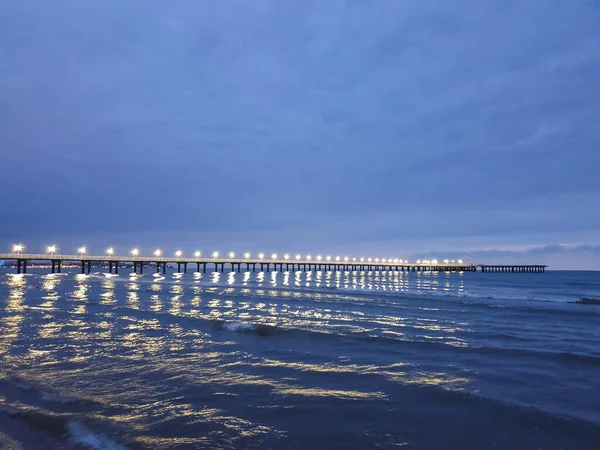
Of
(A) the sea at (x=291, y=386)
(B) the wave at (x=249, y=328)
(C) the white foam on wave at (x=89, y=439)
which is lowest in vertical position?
(B) the wave at (x=249, y=328)

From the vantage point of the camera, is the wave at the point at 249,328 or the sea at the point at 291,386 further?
the wave at the point at 249,328

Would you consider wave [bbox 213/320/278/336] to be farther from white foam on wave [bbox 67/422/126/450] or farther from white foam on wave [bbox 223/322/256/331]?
white foam on wave [bbox 67/422/126/450]

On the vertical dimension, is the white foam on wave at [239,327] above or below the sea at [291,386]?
below

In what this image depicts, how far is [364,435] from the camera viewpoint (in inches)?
299

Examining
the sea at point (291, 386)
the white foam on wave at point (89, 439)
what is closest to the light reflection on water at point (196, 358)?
the sea at point (291, 386)

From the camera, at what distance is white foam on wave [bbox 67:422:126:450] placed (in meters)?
6.70

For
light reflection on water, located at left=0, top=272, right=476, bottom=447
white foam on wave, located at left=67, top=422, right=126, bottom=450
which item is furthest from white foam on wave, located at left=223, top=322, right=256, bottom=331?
white foam on wave, located at left=67, top=422, right=126, bottom=450

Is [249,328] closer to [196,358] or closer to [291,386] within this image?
[196,358]

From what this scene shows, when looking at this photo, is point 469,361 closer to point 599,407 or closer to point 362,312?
point 599,407

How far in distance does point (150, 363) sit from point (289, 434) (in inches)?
256

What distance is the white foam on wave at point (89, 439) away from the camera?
22.0 ft

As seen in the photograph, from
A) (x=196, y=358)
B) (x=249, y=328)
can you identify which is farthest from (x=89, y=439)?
(x=249, y=328)

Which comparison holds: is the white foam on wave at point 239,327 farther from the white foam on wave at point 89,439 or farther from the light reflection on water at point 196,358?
the white foam on wave at point 89,439

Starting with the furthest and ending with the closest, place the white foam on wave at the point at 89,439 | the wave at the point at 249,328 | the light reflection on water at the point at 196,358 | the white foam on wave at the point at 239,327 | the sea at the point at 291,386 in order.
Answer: the white foam on wave at the point at 239,327
the wave at the point at 249,328
the light reflection on water at the point at 196,358
the sea at the point at 291,386
the white foam on wave at the point at 89,439
